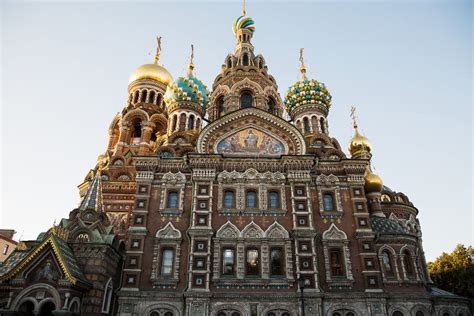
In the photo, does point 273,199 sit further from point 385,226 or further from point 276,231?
point 385,226

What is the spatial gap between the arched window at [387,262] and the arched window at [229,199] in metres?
8.19

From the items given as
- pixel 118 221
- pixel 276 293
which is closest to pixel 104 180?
pixel 118 221

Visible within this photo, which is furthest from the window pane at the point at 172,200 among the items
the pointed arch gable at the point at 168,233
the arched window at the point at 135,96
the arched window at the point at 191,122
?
the arched window at the point at 135,96

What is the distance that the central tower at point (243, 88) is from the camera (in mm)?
24953

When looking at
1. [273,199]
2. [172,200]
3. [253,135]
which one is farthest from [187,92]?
[273,199]

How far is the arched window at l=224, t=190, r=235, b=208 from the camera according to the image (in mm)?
18703

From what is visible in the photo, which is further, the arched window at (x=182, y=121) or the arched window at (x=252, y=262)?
the arched window at (x=182, y=121)

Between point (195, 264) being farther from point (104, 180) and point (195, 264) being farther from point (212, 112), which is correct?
point (212, 112)

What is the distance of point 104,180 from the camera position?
76.3ft

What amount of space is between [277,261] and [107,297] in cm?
778

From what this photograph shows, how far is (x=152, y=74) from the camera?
32156 mm

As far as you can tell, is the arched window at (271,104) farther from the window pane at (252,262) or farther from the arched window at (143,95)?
the window pane at (252,262)

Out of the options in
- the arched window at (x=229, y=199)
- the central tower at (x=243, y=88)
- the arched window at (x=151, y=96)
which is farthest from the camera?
the arched window at (x=151, y=96)

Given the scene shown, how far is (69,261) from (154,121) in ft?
51.0
